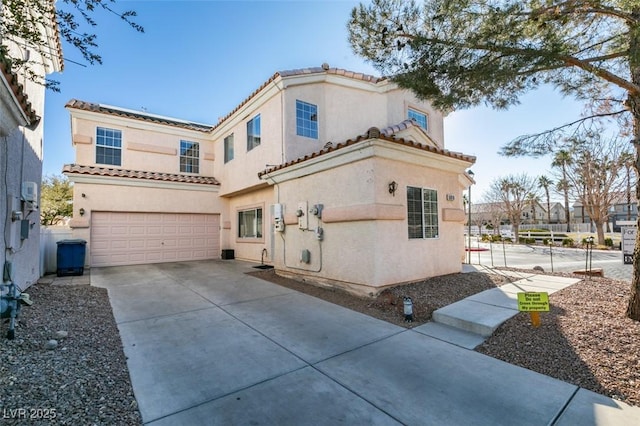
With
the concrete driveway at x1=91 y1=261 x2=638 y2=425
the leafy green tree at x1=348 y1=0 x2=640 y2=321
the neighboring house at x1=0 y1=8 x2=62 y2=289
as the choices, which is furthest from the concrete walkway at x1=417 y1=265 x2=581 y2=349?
the neighboring house at x1=0 y1=8 x2=62 y2=289

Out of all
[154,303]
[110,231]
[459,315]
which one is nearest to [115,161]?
A: [110,231]

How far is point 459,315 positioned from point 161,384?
4.65 metres

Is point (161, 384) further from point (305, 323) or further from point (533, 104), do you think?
point (533, 104)

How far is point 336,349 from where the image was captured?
4238 millimetres

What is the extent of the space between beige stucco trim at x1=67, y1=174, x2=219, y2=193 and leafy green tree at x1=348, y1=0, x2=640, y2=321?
36.2 ft

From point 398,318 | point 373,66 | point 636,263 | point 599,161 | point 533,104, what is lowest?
point 398,318

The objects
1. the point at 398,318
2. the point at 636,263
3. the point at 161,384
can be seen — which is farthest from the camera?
the point at 398,318

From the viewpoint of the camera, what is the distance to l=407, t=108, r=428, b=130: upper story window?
45.7 feet

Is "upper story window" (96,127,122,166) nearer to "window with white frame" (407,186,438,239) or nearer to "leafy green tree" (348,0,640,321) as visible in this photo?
"leafy green tree" (348,0,640,321)

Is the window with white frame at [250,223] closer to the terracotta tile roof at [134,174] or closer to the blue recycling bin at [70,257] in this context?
the terracotta tile roof at [134,174]

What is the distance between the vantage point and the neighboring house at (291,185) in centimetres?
702

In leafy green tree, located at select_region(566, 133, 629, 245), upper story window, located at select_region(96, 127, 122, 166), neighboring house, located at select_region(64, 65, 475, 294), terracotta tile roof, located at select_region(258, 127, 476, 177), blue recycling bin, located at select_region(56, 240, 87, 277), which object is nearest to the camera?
terracotta tile roof, located at select_region(258, 127, 476, 177)

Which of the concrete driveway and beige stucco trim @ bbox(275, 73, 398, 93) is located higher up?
beige stucco trim @ bbox(275, 73, 398, 93)

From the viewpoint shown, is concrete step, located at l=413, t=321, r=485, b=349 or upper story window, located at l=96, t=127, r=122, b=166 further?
upper story window, located at l=96, t=127, r=122, b=166
